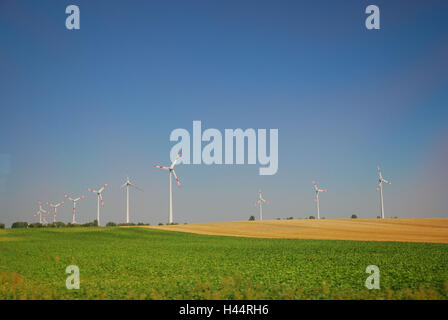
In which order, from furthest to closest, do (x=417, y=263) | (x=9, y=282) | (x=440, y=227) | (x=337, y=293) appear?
(x=440, y=227) → (x=417, y=263) → (x=9, y=282) → (x=337, y=293)

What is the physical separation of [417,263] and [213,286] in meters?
15.9

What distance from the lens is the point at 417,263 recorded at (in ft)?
85.9

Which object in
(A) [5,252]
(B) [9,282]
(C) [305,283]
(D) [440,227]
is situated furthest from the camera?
(D) [440,227]

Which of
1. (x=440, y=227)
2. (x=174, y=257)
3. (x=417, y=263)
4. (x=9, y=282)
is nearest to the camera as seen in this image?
(x=9, y=282)

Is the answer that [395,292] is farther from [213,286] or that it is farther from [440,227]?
[440,227]
